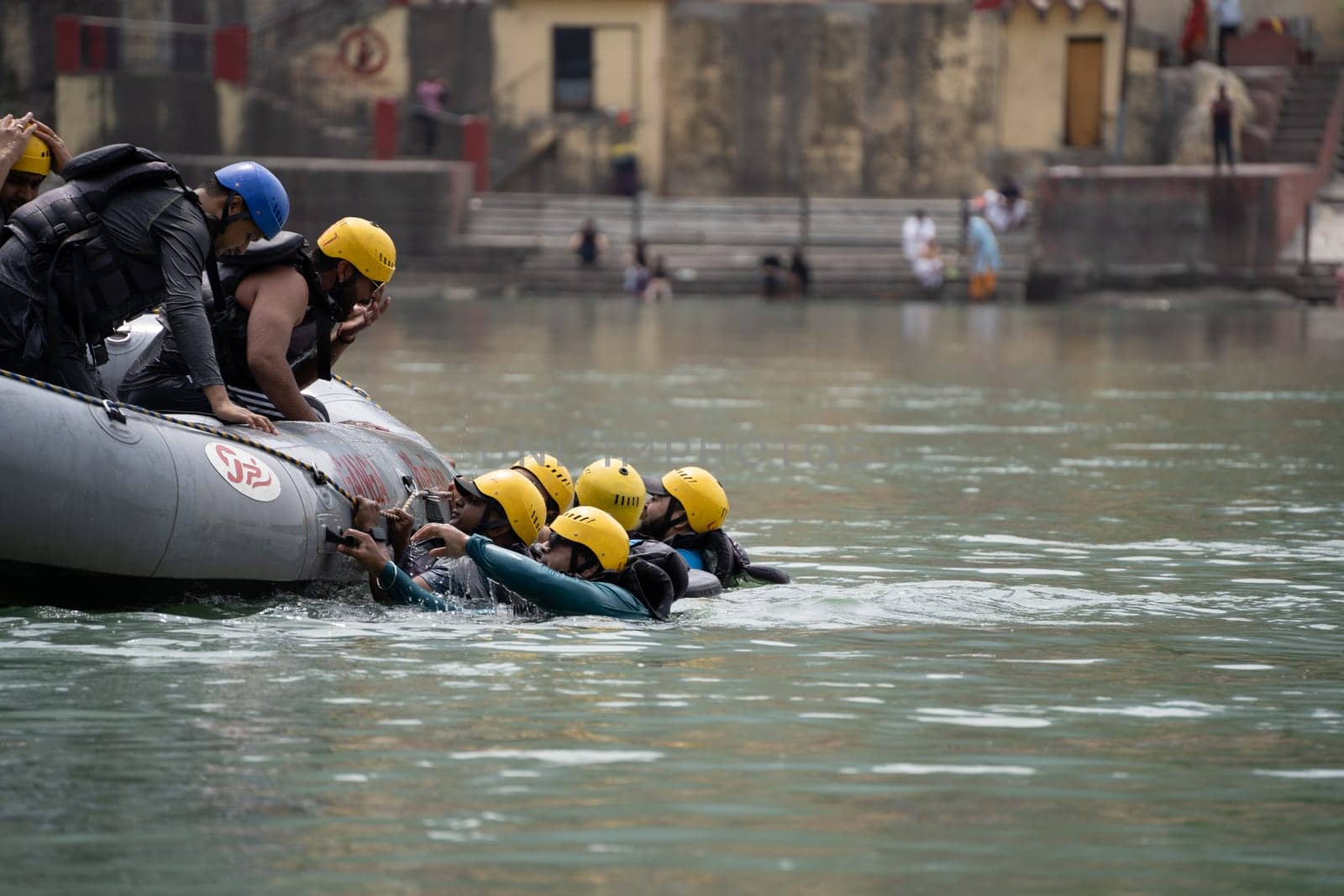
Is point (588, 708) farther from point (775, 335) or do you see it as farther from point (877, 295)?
point (877, 295)

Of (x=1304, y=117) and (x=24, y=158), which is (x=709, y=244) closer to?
(x=1304, y=117)

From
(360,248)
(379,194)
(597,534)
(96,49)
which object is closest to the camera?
(597,534)

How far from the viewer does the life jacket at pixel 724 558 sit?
435 inches

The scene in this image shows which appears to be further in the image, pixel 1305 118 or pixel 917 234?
pixel 1305 118

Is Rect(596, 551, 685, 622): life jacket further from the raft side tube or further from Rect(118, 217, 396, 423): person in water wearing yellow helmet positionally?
the raft side tube

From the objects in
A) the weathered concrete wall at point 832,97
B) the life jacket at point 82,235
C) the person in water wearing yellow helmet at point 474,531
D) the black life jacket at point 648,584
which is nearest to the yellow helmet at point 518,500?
the person in water wearing yellow helmet at point 474,531

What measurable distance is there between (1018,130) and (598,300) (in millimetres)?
12408

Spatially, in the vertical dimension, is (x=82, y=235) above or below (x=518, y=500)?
above

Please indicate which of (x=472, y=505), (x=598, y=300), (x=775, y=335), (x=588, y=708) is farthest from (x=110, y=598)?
(x=598, y=300)

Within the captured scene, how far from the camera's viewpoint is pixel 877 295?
4156cm

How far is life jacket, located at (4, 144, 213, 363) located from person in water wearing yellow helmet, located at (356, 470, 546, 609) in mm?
1400

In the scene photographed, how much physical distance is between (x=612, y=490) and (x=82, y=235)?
8.50ft

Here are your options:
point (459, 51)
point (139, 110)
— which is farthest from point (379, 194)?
point (459, 51)

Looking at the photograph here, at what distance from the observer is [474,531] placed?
1016 cm
